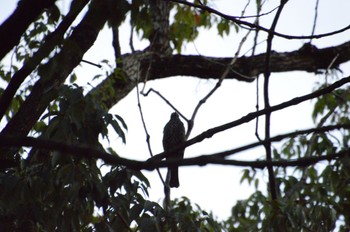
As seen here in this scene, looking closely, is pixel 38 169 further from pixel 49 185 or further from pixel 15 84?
pixel 15 84

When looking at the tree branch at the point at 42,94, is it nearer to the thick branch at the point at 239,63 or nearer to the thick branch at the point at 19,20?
the thick branch at the point at 19,20

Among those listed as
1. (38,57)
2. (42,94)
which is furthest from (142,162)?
(42,94)

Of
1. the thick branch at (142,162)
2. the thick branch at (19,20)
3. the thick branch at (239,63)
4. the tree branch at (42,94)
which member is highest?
the thick branch at (239,63)

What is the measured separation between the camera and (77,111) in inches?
111

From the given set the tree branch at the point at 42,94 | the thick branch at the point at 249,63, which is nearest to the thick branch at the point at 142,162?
the tree branch at the point at 42,94

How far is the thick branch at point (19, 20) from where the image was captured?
5.00 feet

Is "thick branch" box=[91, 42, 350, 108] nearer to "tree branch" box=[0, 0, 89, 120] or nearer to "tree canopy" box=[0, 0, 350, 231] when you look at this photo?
"tree canopy" box=[0, 0, 350, 231]

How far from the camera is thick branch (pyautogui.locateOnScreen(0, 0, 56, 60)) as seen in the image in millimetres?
1525

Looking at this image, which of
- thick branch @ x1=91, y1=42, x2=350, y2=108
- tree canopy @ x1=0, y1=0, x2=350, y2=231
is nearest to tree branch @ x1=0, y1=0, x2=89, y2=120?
tree canopy @ x1=0, y1=0, x2=350, y2=231

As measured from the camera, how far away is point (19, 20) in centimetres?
154

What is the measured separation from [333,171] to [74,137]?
261cm

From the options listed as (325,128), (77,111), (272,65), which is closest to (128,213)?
(77,111)

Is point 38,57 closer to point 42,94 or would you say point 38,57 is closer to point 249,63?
point 42,94

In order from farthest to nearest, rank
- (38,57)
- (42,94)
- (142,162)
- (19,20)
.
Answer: (42,94)
(38,57)
(19,20)
(142,162)
